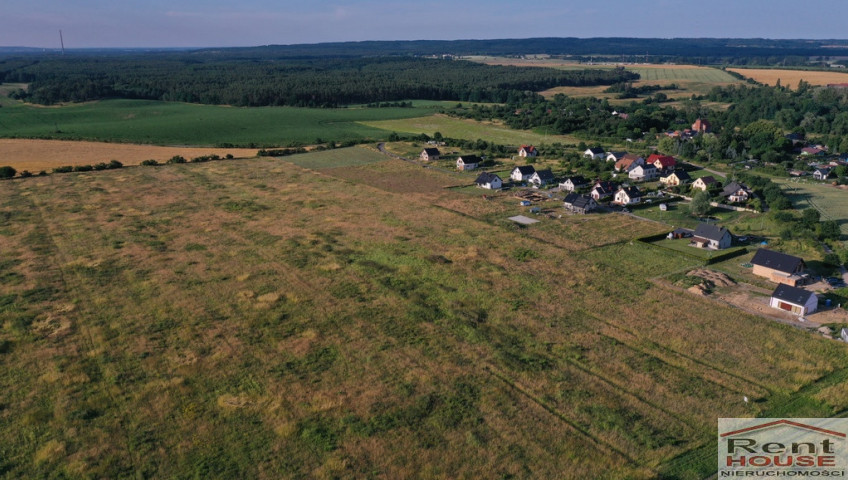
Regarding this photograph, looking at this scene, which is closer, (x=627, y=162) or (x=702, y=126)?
(x=627, y=162)

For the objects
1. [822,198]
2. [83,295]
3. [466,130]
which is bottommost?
[83,295]

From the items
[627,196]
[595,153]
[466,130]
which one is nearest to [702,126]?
[595,153]

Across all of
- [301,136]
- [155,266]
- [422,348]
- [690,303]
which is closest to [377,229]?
[155,266]

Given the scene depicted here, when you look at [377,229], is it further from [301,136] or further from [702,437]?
[301,136]

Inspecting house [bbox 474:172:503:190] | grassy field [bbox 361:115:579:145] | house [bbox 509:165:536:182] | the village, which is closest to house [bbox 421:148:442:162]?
the village

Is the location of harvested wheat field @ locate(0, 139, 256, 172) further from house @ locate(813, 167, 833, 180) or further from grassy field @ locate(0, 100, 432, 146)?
house @ locate(813, 167, 833, 180)

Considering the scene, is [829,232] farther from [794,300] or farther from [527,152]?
[527,152]
